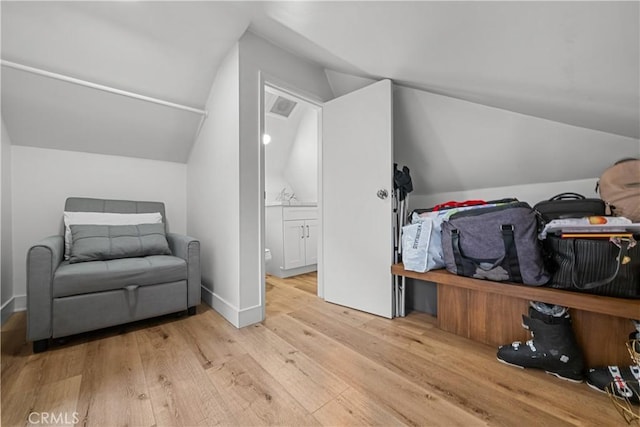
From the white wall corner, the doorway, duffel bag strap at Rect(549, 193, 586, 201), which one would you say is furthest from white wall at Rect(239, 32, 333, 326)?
duffel bag strap at Rect(549, 193, 586, 201)

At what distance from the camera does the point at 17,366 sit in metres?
1.25

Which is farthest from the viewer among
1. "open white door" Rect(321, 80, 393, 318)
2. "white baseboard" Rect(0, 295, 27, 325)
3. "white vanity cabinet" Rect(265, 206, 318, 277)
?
"white vanity cabinet" Rect(265, 206, 318, 277)

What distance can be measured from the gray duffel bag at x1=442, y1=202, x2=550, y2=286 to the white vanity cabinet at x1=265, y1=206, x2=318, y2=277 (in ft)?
5.96

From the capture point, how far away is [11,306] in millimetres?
1836

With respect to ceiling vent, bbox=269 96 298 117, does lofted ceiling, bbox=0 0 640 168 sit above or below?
below

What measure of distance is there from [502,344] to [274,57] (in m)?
2.49

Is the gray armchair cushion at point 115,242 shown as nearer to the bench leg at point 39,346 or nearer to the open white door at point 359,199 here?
the bench leg at point 39,346

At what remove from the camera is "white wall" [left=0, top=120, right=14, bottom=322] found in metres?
1.69

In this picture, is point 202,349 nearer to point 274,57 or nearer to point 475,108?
point 274,57

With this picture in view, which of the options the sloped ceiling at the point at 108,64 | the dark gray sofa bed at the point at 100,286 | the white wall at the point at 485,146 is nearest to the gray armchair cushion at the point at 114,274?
the dark gray sofa bed at the point at 100,286

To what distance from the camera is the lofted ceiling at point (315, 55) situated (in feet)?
3.08

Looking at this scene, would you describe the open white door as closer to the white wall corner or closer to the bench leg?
the white wall corner

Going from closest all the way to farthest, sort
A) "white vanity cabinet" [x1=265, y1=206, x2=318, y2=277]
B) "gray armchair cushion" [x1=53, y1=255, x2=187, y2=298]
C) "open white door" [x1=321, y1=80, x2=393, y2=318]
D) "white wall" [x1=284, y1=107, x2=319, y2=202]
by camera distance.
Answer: "gray armchair cushion" [x1=53, y1=255, x2=187, y2=298] → "open white door" [x1=321, y1=80, x2=393, y2=318] → "white vanity cabinet" [x1=265, y1=206, x2=318, y2=277] → "white wall" [x1=284, y1=107, x2=319, y2=202]

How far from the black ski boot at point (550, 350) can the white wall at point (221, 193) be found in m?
1.67
